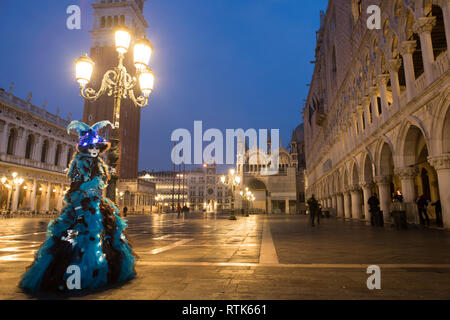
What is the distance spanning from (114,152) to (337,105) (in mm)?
24110

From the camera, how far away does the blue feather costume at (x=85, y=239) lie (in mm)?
3271

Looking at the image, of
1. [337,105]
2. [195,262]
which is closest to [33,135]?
[337,105]

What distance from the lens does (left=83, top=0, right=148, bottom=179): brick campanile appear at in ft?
195

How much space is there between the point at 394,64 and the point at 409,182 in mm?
5661

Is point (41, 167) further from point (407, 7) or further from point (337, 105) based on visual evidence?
point (407, 7)

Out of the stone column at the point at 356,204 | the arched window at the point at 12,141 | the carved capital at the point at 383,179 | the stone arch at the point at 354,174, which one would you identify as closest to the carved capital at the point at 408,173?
the carved capital at the point at 383,179

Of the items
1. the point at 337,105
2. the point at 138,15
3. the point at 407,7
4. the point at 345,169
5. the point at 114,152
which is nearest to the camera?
the point at 114,152

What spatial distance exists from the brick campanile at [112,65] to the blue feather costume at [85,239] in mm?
57762

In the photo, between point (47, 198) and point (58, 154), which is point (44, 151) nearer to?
point (58, 154)

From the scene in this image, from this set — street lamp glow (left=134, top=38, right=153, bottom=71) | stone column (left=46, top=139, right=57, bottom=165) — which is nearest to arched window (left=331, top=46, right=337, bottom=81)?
street lamp glow (left=134, top=38, right=153, bottom=71)

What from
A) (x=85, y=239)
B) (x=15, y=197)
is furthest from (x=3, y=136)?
(x=85, y=239)

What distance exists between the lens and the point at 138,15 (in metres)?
71.1

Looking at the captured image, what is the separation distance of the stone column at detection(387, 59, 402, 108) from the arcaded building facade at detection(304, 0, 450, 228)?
44 millimetres

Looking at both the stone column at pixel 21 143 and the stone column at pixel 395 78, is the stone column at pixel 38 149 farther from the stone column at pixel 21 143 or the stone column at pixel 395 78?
the stone column at pixel 395 78
